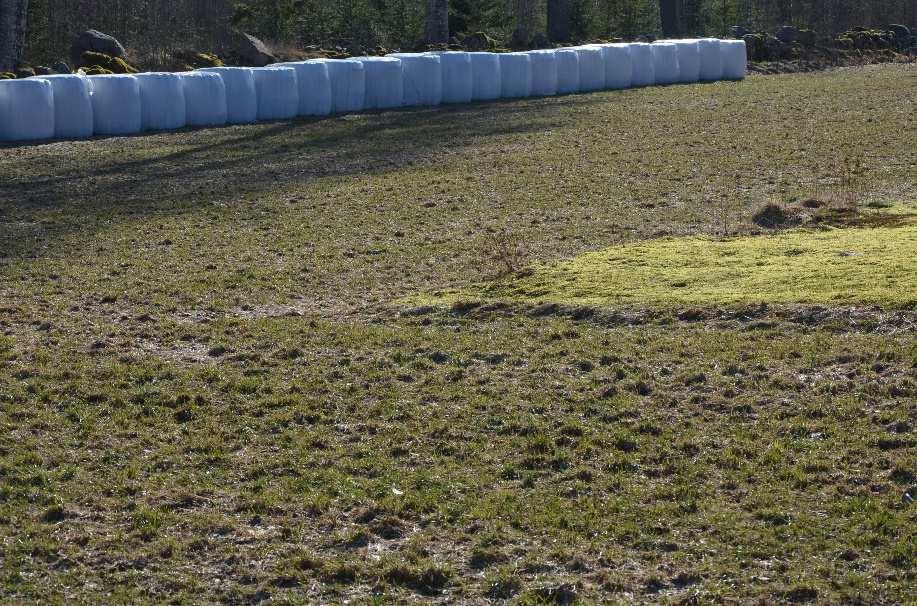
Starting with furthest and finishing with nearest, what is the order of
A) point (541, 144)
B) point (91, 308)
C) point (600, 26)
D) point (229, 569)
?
1. point (600, 26)
2. point (541, 144)
3. point (91, 308)
4. point (229, 569)

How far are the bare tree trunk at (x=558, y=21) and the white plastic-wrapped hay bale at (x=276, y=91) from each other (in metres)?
19.2

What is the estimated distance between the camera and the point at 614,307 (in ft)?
36.3

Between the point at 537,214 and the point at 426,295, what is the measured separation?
4416 mm

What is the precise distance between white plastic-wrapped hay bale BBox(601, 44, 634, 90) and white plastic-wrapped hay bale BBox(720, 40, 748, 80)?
12.2 ft

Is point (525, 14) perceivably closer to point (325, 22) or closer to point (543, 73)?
point (325, 22)

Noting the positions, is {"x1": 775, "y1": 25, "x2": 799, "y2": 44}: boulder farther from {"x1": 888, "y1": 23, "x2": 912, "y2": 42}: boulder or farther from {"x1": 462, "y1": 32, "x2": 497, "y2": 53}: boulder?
{"x1": 462, "y1": 32, "x2": 497, "y2": 53}: boulder

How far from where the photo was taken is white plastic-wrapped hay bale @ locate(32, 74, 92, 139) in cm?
2317

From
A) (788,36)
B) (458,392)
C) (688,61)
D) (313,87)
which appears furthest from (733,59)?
(458,392)

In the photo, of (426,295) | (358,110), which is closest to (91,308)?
(426,295)

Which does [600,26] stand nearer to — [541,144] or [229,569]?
[541,144]

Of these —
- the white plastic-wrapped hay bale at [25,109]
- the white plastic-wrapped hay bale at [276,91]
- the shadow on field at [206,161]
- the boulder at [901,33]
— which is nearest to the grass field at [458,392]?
the shadow on field at [206,161]

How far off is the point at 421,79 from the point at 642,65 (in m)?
7.31

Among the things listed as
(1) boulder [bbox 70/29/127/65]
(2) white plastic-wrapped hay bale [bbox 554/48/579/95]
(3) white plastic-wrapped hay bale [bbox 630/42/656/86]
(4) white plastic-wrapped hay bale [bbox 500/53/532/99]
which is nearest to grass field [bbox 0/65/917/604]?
(4) white plastic-wrapped hay bale [bbox 500/53/532/99]

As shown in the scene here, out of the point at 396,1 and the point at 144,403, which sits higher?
the point at 396,1
